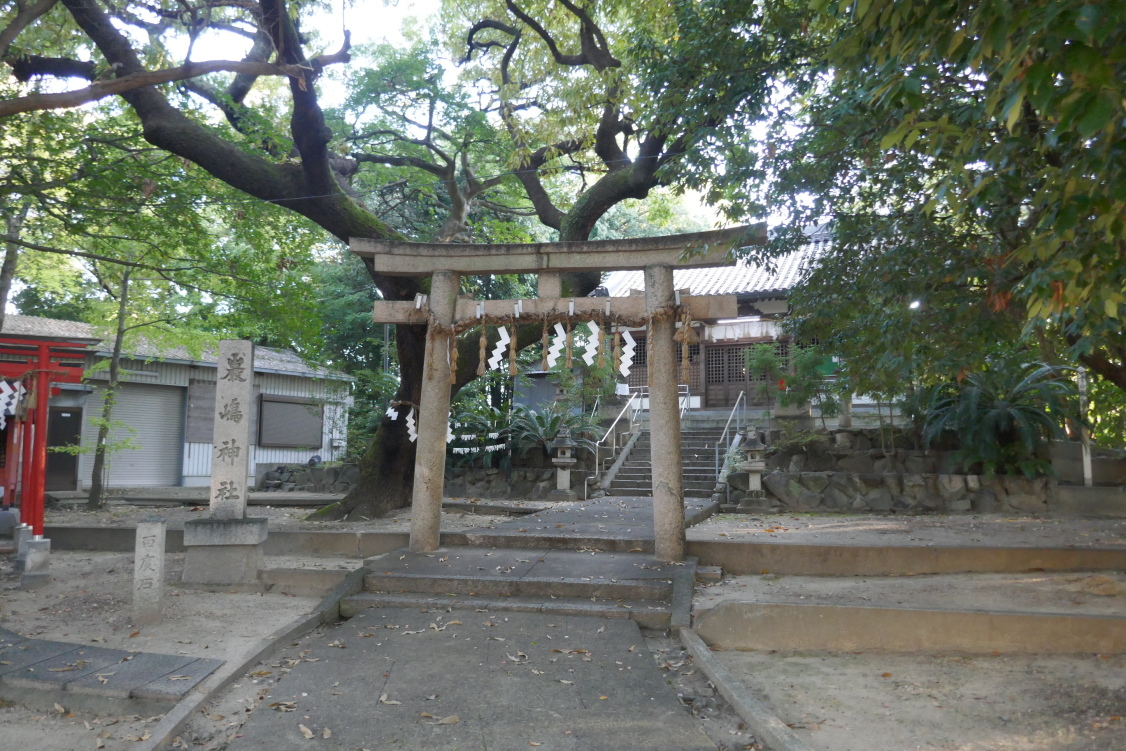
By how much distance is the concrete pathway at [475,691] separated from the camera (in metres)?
4.52

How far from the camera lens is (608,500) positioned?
1434cm

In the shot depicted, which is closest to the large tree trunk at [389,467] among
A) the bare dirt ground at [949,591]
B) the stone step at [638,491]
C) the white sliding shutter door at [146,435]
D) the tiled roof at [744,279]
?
the stone step at [638,491]

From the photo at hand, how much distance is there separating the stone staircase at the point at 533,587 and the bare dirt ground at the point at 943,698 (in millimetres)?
1113

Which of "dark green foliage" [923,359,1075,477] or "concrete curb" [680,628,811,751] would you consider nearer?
"concrete curb" [680,628,811,751]

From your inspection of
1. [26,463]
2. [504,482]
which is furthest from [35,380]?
[504,482]

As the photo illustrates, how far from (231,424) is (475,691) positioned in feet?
15.5

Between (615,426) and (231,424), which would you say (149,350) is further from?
(231,424)

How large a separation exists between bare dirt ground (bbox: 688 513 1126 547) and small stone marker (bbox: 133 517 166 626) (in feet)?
19.4

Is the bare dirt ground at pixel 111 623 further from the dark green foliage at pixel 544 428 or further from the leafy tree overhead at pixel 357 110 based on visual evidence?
the dark green foliage at pixel 544 428

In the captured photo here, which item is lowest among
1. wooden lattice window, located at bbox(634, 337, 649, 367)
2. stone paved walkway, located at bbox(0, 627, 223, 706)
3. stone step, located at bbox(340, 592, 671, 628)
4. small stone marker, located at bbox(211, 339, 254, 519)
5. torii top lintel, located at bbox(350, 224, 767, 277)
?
stone paved walkway, located at bbox(0, 627, 223, 706)

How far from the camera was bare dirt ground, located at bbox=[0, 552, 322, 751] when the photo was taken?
15.5 ft

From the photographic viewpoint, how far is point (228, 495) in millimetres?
8430

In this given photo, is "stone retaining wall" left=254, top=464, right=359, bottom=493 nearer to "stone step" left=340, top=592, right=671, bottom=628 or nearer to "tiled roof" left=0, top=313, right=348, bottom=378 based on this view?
Answer: "tiled roof" left=0, top=313, right=348, bottom=378

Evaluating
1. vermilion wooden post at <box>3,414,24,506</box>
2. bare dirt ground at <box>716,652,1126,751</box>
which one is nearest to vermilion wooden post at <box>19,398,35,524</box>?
vermilion wooden post at <box>3,414,24,506</box>
